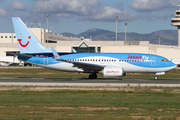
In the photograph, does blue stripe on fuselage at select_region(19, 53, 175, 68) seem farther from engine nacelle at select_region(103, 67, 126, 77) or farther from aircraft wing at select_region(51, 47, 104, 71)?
engine nacelle at select_region(103, 67, 126, 77)

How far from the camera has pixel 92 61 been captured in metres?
37.9

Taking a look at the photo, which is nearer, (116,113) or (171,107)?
(116,113)

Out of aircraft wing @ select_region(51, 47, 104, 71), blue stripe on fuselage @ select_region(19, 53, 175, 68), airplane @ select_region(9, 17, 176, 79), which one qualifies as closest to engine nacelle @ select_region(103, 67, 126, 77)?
airplane @ select_region(9, 17, 176, 79)

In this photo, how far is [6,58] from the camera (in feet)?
324

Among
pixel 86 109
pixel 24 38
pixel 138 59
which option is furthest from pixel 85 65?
pixel 86 109

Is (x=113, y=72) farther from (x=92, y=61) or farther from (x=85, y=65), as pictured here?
(x=92, y=61)

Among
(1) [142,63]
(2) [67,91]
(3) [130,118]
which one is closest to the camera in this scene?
(3) [130,118]

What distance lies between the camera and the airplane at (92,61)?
36.4m

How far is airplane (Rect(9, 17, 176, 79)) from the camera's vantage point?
3638 centimetres

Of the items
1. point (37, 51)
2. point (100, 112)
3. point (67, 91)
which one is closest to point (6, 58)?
point (37, 51)

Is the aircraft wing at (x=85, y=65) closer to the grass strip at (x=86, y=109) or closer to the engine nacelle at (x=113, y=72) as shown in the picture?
the engine nacelle at (x=113, y=72)

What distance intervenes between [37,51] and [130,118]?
1152 inches

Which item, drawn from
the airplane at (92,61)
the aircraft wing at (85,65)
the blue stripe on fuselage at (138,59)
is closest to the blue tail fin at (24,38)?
the airplane at (92,61)

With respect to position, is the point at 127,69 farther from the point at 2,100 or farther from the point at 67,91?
the point at 2,100
